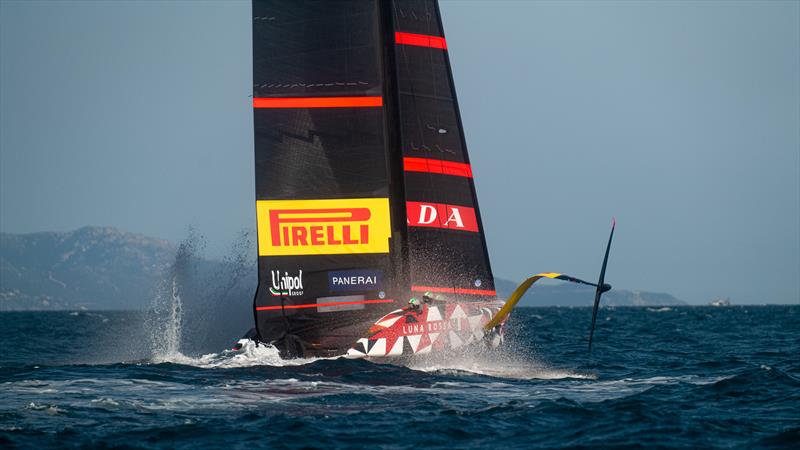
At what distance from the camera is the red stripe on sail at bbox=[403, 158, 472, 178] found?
1947cm

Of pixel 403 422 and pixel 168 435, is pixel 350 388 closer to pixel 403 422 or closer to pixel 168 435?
pixel 403 422

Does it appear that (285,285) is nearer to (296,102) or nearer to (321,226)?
(321,226)

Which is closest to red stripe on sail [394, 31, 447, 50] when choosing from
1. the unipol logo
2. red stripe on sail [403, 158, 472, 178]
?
red stripe on sail [403, 158, 472, 178]

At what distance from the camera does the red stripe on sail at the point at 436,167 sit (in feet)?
63.9

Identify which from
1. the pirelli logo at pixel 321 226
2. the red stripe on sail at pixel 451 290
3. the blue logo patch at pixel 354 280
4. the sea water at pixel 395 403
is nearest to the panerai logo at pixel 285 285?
the pirelli logo at pixel 321 226

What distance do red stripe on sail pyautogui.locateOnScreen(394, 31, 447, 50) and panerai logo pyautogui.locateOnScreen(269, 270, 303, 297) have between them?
5.14 meters

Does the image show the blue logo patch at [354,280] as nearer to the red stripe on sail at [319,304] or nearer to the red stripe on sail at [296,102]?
the red stripe on sail at [319,304]

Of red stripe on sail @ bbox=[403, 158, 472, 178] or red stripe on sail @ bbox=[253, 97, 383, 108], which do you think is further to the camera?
red stripe on sail @ bbox=[403, 158, 472, 178]

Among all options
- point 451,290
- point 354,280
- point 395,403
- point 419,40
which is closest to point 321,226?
point 354,280

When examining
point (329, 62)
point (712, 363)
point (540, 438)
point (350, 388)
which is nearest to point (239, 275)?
point (329, 62)

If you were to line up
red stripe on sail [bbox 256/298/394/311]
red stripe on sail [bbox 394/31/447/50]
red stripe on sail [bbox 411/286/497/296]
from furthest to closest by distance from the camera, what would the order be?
red stripe on sail [bbox 394/31/447/50] → red stripe on sail [bbox 411/286/497/296] → red stripe on sail [bbox 256/298/394/311]

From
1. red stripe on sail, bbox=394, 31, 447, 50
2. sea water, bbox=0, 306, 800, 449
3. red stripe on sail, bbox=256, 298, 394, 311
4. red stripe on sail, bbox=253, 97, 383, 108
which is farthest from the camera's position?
red stripe on sail, bbox=394, 31, 447, 50

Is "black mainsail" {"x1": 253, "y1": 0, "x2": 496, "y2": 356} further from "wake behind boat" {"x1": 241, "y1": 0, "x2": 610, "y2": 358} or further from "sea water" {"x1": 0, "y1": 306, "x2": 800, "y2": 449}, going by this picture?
"sea water" {"x1": 0, "y1": 306, "x2": 800, "y2": 449}

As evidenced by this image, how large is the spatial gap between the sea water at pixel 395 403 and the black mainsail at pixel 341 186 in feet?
4.08
